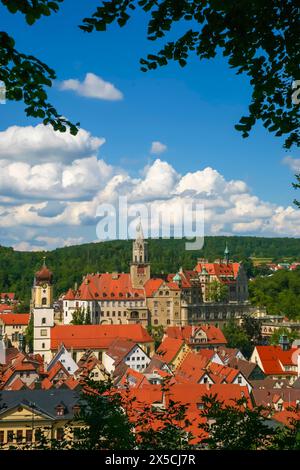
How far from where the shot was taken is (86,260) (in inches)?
4995

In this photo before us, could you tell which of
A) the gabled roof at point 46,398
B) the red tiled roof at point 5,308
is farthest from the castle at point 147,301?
the gabled roof at point 46,398

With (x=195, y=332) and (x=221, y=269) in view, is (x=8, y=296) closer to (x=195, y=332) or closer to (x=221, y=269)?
(x=221, y=269)

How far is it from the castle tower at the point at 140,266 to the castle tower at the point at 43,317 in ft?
62.3

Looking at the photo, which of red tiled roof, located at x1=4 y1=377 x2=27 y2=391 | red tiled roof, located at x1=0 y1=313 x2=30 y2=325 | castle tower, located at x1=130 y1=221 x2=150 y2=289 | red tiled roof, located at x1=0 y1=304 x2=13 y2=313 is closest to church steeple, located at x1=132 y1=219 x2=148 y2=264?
castle tower, located at x1=130 y1=221 x2=150 y2=289

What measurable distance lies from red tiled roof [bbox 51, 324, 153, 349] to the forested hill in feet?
162

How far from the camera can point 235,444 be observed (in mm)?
6797

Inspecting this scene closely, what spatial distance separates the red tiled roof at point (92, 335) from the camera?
53.6m

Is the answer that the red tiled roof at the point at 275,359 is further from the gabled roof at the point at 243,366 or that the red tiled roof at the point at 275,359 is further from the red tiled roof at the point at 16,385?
the red tiled roof at the point at 16,385

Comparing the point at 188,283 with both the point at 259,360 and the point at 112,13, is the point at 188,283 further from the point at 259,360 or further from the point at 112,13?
the point at 112,13

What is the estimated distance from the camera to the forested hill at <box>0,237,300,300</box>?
112m

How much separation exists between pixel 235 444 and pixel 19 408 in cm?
1499

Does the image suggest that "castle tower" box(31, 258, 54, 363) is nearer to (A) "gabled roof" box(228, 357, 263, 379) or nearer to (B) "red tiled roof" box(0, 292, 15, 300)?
(A) "gabled roof" box(228, 357, 263, 379)
